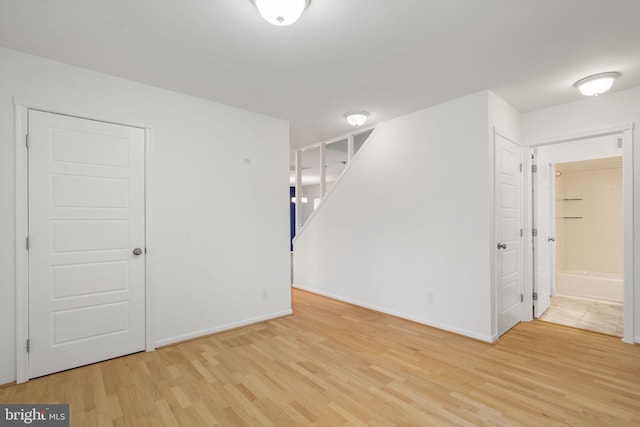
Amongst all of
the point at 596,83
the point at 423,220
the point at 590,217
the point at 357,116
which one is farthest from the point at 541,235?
the point at 357,116

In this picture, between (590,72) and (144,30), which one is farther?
(590,72)

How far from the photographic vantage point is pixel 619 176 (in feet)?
17.7

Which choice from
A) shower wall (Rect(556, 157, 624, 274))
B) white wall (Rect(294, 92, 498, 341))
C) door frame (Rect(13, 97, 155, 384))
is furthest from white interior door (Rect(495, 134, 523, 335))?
door frame (Rect(13, 97, 155, 384))

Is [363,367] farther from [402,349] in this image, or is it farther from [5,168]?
[5,168]

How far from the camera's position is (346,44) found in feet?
7.52

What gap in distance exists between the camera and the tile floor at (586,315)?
353 cm

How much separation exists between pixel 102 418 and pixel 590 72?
4769 mm

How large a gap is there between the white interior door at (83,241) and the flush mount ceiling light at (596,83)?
4.36 meters

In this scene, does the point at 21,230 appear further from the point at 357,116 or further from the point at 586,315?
the point at 586,315

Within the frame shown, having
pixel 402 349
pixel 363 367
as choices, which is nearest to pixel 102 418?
pixel 363 367

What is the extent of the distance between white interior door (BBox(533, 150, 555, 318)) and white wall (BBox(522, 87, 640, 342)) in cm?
38

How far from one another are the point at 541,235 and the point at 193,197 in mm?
4491

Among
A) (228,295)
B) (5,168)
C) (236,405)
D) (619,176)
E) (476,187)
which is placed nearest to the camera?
(236,405)

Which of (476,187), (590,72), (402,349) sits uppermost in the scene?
(590,72)
